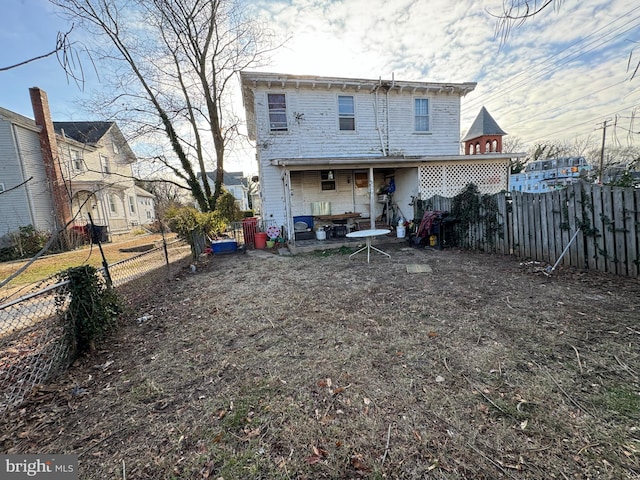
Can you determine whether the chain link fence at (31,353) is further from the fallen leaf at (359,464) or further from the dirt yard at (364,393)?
the fallen leaf at (359,464)

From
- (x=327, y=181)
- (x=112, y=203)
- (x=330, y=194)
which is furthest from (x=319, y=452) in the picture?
(x=112, y=203)

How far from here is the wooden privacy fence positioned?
428cm

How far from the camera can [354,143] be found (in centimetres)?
1105

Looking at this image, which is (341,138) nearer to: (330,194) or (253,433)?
(330,194)

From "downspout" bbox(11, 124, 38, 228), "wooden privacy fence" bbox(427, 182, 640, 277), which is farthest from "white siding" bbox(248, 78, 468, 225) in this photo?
"downspout" bbox(11, 124, 38, 228)

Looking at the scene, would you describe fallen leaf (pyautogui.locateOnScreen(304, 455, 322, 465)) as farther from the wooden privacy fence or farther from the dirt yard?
the wooden privacy fence

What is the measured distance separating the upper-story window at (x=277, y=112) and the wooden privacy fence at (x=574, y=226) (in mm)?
7550

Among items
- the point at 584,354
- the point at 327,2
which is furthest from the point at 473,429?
the point at 327,2

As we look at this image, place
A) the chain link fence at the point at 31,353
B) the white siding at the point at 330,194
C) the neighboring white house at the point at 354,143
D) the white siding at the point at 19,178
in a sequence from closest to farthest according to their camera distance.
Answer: the chain link fence at the point at 31,353, the neighboring white house at the point at 354,143, the white siding at the point at 330,194, the white siding at the point at 19,178

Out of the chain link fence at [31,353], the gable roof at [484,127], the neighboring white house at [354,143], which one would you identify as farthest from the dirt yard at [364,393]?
the gable roof at [484,127]

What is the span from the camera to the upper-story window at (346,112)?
10.8 meters

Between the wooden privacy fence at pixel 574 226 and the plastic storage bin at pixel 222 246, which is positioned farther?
the plastic storage bin at pixel 222 246

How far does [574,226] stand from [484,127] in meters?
11.9

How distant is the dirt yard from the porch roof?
19.2 feet
